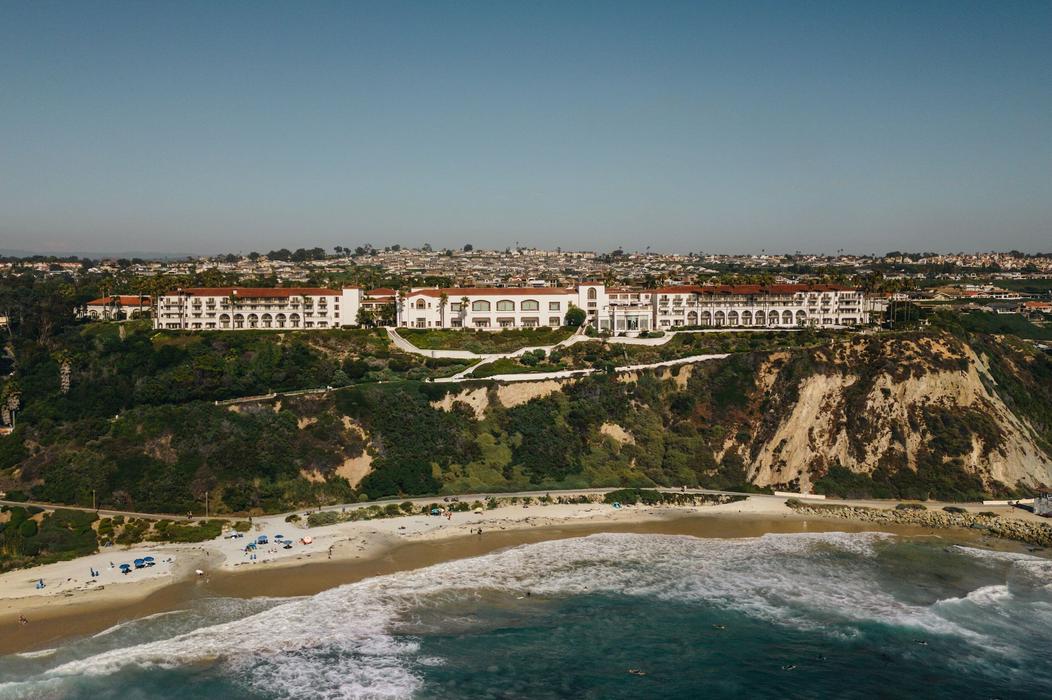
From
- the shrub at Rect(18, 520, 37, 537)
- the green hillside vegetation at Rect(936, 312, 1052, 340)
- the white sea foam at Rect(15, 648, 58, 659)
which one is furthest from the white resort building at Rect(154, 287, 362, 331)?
the green hillside vegetation at Rect(936, 312, 1052, 340)

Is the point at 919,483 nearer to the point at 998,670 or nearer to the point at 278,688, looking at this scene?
the point at 998,670

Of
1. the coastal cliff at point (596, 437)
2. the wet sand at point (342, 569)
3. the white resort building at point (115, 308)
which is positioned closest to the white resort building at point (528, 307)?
the white resort building at point (115, 308)

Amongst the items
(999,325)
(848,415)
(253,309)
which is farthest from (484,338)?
(999,325)

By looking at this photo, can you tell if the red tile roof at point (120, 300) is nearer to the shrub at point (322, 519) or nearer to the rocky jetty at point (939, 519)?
the shrub at point (322, 519)

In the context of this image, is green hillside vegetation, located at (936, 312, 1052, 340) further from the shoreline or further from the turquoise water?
the turquoise water

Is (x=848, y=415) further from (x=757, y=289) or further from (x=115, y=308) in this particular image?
(x=115, y=308)

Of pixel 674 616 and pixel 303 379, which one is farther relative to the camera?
pixel 303 379

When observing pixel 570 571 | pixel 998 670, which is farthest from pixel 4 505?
pixel 998 670

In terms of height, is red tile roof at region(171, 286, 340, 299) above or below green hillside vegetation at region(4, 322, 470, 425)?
above
